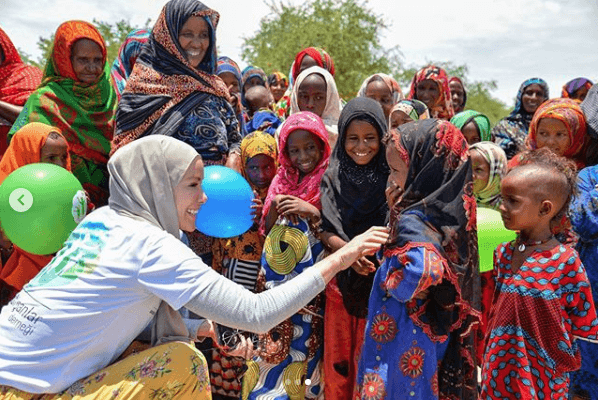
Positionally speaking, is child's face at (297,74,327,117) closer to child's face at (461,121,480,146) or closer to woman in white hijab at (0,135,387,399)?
child's face at (461,121,480,146)

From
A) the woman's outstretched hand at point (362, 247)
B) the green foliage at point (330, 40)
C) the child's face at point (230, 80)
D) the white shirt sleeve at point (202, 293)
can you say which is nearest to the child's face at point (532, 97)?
the child's face at point (230, 80)

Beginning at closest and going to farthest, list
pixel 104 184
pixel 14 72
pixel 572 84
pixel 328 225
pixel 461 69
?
1. pixel 328 225
2. pixel 104 184
3. pixel 14 72
4. pixel 572 84
5. pixel 461 69

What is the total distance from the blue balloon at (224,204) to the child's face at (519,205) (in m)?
1.50

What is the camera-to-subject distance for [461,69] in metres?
28.7

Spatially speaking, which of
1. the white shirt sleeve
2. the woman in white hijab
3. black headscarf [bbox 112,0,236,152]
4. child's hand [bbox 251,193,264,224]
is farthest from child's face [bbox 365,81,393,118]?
the white shirt sleeve

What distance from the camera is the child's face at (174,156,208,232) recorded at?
92.7 inches

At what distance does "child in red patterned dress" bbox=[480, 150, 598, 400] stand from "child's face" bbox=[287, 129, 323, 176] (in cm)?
119

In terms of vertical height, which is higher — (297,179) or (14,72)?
(14,72)

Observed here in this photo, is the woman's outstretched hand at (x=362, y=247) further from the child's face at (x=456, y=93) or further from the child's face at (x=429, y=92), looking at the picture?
the child's face at (x=456, y=93)

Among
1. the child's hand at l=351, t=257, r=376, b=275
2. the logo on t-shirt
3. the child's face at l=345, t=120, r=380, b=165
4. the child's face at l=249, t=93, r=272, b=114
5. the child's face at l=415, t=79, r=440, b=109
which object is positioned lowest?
the child's hand at l=351, t=257, r=376, b=275

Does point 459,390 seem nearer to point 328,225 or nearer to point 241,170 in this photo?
point 328,225

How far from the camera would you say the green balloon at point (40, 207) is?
10.4ft

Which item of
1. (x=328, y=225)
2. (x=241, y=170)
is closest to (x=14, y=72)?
(x=241, y=170)

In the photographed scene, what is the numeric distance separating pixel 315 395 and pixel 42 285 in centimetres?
175
